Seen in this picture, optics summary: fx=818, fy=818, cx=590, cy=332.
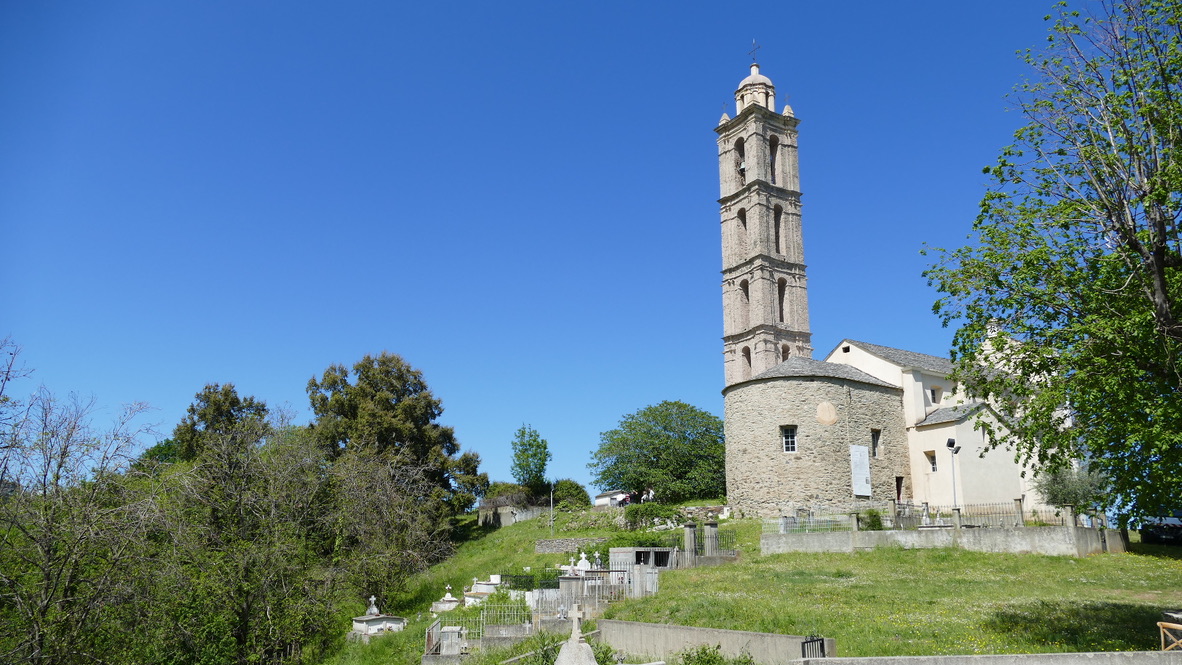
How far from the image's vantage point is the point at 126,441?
14.5 m

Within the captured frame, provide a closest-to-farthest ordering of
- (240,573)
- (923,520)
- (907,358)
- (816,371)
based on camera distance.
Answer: (240,573), (923,520), (816,371), (907,358)

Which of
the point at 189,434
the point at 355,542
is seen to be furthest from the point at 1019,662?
the point at 189,434

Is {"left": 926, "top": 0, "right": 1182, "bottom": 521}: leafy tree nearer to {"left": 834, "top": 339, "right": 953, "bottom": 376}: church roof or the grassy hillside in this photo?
the grassy hillside

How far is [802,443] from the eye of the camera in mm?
38031

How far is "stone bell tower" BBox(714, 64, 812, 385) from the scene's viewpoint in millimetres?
56094

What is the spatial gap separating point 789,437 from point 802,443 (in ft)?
2.44

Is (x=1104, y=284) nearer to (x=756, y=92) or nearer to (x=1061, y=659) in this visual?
(x=1061, y=659)

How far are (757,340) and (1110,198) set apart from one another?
4149cm

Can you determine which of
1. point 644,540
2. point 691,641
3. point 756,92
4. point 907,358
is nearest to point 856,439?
point 907,358

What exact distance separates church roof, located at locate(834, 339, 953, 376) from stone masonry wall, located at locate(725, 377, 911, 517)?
143 inches

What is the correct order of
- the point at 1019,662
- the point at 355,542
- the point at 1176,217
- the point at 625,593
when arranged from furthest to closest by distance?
1. the point at 355,542
2. the point at 625,593
3. the point at 1176,217
4. the point at 1019,662

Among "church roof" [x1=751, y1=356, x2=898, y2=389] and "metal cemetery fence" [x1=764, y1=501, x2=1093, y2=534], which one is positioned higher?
"church roof" [x1=751, y1=356, x2=898, y2=389]

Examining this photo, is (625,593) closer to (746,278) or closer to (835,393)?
(835,393)

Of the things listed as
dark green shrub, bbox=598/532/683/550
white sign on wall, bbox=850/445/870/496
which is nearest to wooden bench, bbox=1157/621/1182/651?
dark green shrub, bbox=598/532/683/550
